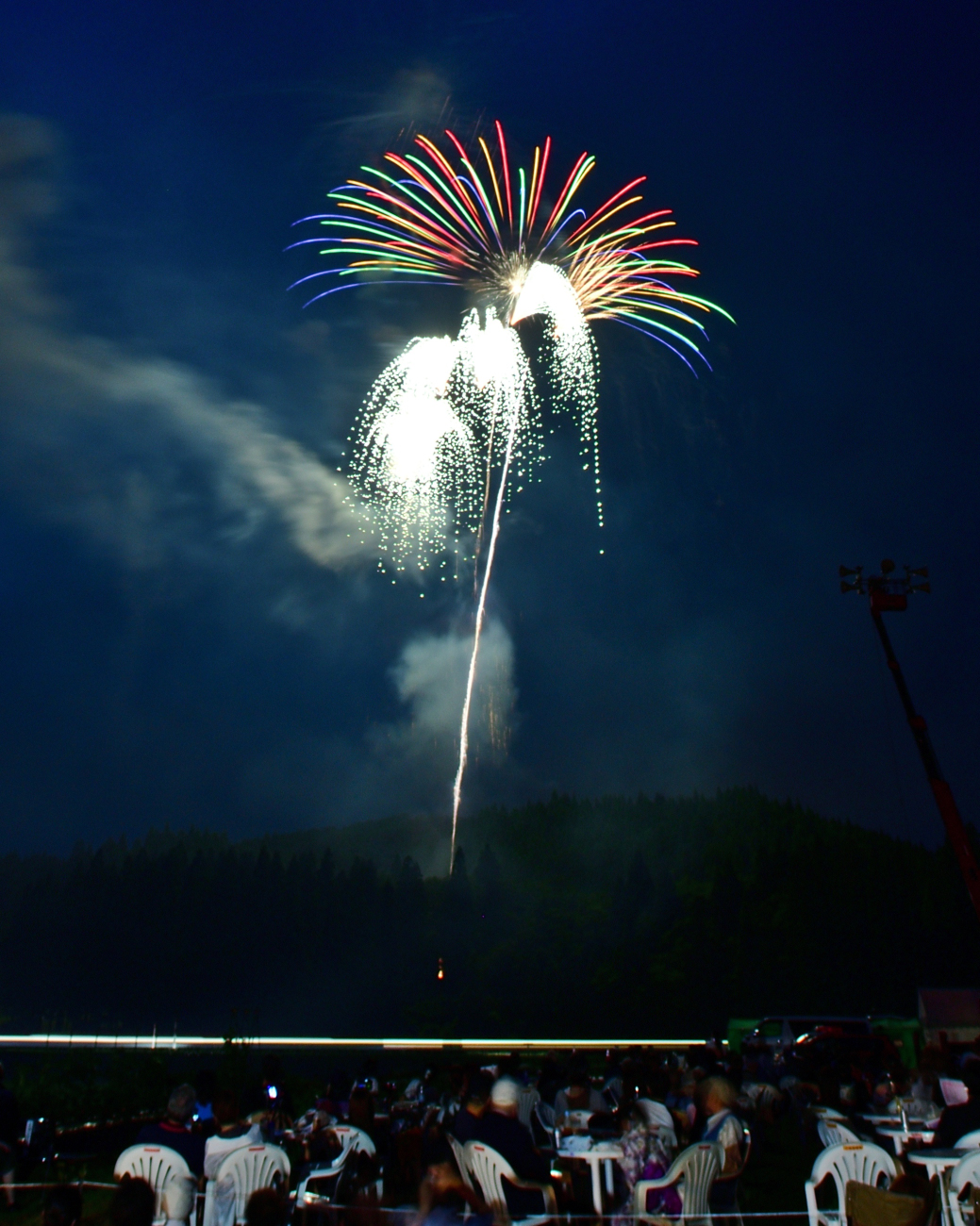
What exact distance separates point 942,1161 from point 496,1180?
128 inches

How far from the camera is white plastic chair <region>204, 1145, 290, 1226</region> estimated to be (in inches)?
249

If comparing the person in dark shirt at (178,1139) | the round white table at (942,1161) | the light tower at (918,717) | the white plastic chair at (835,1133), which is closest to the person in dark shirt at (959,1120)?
the round white table at (942,1161)

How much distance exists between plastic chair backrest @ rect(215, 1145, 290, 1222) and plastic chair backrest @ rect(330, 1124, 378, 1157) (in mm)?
1967

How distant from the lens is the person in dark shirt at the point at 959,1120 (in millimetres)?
7156

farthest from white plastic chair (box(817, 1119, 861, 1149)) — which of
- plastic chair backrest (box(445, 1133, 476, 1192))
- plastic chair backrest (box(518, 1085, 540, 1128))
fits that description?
plastic chair backrest (box(518, 1085, 540, 1128))

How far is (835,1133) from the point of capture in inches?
318

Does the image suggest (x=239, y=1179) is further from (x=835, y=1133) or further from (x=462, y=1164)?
(x=835, y=1133)

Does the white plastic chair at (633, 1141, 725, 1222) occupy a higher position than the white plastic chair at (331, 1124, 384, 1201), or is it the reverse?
the white plastic chair at (331, 1124, 384, 1201)

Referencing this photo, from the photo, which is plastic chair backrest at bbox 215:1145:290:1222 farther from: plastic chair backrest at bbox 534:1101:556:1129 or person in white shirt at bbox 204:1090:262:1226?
plastic chair backrest at bbox 534:1101:556:1129

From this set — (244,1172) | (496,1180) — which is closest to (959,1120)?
(496,1180)

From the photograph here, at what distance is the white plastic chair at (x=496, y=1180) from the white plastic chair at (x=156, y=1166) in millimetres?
1835

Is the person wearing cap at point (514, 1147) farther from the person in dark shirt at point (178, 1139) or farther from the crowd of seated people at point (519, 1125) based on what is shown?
the person in dark shirt at point (178, 1139)

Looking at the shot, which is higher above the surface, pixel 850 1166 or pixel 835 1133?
pixel 835 1133

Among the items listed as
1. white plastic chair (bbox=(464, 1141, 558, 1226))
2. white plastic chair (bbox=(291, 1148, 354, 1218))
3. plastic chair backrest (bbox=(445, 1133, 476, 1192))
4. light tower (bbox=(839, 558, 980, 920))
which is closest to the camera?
white plastic chair (bbox=(464, 1141, 558, 1226))
